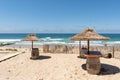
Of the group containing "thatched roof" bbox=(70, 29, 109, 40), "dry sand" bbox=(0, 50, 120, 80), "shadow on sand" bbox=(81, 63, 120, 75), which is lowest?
"dry sand" bbox=(0, 50, 120, 80)

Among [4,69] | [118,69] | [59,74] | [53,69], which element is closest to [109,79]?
[118,69]

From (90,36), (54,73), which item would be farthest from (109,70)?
(54,73)

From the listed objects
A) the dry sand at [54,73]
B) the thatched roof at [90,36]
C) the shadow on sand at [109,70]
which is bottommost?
the dry sand at [54,73]

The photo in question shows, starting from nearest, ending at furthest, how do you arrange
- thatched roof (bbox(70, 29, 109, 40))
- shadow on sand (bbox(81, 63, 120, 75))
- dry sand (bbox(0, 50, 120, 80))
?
dry sand (bbox(0, 50, 120, 80)) → shadow on sand (bbox(81, 63, 120, 75)) → thatched roof (bbox(70, 29, 109, 40))

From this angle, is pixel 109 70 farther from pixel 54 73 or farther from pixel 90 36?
pixel 54 73

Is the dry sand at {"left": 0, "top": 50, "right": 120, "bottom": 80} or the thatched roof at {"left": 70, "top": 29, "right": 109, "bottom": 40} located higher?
the thatched roof at {"left": 70, "top": 29, "right": 109, "bottom": 40}

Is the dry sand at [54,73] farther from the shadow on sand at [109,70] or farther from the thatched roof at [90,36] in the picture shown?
the thatched roof at [90,36]

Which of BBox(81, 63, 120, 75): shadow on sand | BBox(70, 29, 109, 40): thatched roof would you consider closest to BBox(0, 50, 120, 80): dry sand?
BBox(81, 63, 120, 75): shadow on sand

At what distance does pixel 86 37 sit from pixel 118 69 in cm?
247

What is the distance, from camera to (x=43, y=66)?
372 inches

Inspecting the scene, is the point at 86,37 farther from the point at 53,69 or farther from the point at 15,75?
the point at 15,75

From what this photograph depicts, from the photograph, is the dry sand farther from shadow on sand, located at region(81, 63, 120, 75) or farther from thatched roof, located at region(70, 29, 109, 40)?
thatched roof, located at region(70, 29, 109, 40)

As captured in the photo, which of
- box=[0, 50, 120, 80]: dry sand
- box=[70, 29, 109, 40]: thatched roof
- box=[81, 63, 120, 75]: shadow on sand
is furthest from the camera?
box=[70, 29, 109, 40]: thatched roof

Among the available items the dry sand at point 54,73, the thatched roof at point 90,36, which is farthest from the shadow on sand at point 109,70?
the thatched roof at point 90,36
